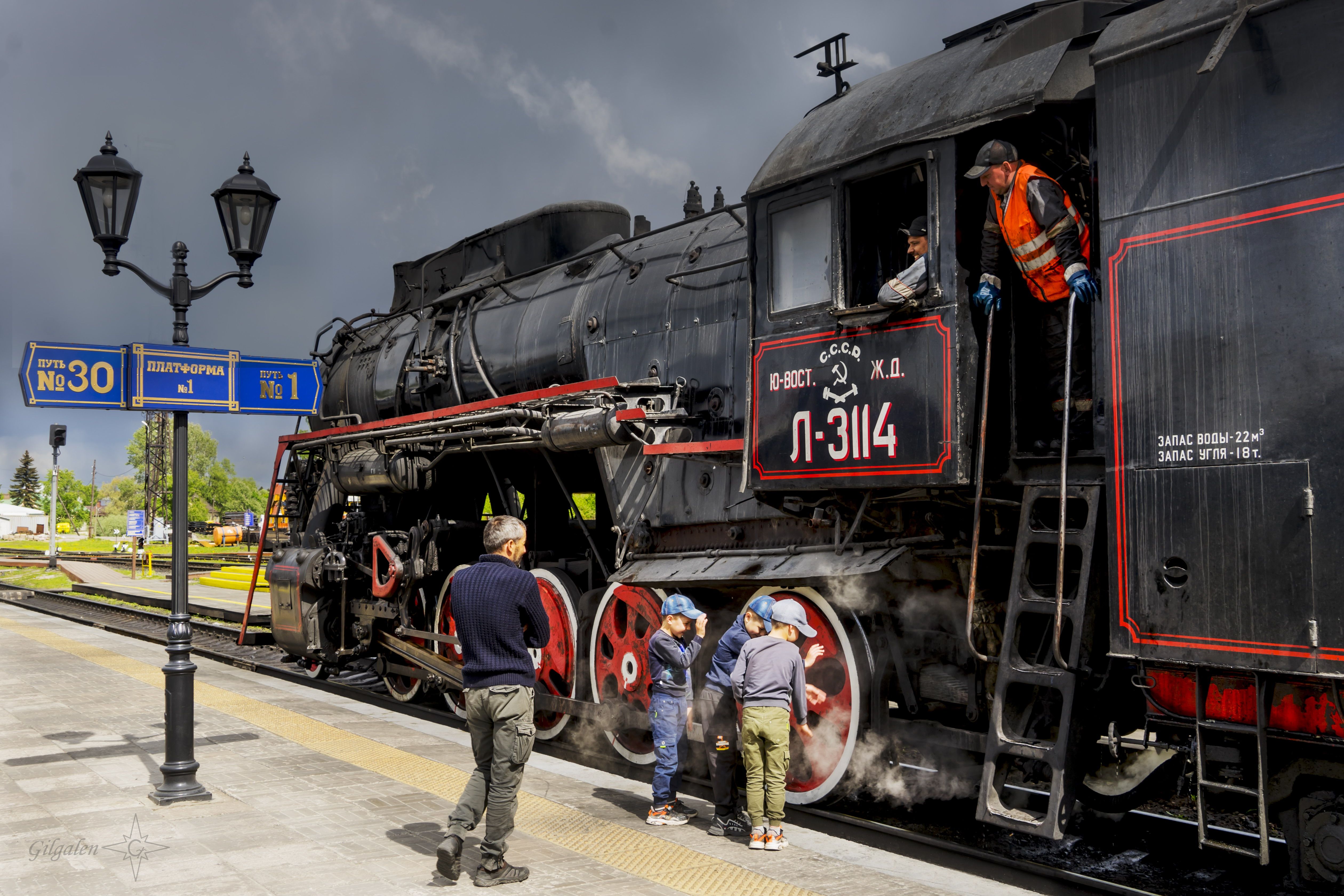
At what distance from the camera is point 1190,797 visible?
6.76 metres

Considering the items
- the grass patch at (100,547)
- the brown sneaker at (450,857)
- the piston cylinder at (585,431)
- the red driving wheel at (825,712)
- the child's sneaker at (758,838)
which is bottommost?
the grass patch at (100,547)

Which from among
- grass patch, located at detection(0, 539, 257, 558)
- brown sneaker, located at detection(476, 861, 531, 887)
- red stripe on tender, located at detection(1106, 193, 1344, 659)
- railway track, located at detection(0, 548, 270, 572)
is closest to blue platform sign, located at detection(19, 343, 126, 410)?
brown sneaker, located at detection(476, 861, 531, 887)

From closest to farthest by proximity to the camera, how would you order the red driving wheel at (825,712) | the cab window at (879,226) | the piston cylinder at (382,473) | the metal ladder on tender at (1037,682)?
the metal ladder on tender at (1037,682), the cab window at (879,226), the red driving wheel at (825,712), the piston cylinder at (382,473)

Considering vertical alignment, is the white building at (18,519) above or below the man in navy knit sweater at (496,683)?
below

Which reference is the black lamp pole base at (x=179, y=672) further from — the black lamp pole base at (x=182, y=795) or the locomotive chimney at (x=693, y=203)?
the locomotive chimney at (x=693, y=203)

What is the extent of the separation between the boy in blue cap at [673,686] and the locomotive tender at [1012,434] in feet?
1.37

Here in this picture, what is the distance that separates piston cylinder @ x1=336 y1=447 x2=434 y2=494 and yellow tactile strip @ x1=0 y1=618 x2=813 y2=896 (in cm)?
224

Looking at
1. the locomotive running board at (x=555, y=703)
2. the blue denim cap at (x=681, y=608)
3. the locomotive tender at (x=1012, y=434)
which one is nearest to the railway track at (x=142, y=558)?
the locomotive running board at (x=555, y=703)

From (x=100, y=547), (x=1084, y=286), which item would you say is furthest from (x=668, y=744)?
(x=100, y=547)

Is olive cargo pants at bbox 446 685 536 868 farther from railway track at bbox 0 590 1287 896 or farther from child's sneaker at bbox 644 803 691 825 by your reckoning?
railway track at bbox 0 590 1287 896

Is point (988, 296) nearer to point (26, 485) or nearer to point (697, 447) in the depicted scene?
point (697, 447)

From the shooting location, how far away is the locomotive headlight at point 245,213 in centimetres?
745

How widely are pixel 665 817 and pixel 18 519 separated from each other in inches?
5164

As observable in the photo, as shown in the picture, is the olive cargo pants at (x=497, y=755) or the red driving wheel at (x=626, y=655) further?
the red driving wheel at (x=626, y=655)
